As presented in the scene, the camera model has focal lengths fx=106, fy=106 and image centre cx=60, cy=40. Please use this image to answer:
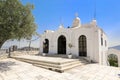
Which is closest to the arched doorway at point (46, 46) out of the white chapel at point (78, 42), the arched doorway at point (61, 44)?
the white chapel at point (78, 42)

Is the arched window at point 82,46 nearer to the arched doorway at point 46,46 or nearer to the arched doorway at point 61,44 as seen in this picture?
the arched doorway at point 61,44

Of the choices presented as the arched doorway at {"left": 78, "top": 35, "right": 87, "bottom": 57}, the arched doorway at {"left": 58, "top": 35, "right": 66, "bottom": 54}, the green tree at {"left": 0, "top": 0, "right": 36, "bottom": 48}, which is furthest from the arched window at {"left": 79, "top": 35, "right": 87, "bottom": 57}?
the green tree at {"left": 0, "top": 0, "right": 36, "bottom": 48}

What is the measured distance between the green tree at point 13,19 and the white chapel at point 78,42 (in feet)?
23.8

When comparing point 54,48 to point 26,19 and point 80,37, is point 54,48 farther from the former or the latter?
point 26,19

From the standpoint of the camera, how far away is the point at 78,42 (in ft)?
44.7

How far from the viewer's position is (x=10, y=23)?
7438 millimetres

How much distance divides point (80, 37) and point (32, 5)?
743cm

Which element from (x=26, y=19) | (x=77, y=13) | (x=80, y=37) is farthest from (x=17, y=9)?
(x=77, y=13)

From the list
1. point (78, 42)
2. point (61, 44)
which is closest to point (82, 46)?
point (78, 42)

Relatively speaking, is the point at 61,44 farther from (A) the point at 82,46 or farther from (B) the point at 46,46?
(A) the point at 82,46

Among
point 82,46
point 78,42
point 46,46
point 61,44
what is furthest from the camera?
point 46,46

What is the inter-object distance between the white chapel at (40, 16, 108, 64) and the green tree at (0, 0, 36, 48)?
285 inches

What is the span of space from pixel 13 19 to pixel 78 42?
852 centimetres

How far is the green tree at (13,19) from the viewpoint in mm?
7250
